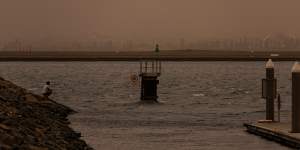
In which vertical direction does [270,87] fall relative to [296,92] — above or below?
below

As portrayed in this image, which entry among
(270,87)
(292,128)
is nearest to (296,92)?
(292,128)

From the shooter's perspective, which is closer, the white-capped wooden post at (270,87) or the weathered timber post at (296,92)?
the weathered timber post at (296,92)

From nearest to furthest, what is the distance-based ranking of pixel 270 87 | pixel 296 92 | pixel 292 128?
pixel 296 92 → pixel 292 128 → pixel 270 87

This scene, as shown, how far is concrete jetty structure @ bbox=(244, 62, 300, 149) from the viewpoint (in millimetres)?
25156

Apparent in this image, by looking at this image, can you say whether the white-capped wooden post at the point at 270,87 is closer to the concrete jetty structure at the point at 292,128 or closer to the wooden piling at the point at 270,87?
the wooden piling at the point at 270,87

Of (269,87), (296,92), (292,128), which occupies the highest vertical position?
(296,92)

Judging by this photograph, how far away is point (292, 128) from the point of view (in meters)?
26.3

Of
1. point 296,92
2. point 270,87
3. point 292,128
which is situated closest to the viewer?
point 296,92

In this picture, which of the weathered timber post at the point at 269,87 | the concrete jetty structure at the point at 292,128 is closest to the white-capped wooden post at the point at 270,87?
the weathered timber post at the point at 269,87

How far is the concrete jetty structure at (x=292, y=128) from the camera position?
25.2 metres

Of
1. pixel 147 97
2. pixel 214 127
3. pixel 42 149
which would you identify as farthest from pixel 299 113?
pixel 147 97

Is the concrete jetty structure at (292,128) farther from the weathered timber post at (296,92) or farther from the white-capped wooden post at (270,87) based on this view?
the white-capped wooden post at (270,87)

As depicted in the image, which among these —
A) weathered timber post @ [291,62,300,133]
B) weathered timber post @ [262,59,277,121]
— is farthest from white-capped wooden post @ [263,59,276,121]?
weathered timber post @ [291,62,300,133]

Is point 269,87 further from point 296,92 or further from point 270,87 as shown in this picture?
point 296,92
